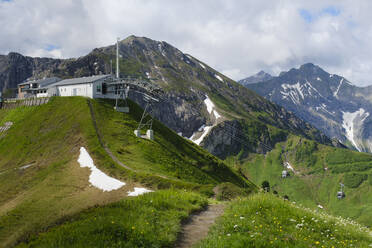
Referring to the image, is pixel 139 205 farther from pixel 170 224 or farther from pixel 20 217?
pixel 20 217

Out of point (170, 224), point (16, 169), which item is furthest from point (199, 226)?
point (16, 169)

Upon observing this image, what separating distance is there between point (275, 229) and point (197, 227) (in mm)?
3914

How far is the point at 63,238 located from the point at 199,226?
6575 millimetres

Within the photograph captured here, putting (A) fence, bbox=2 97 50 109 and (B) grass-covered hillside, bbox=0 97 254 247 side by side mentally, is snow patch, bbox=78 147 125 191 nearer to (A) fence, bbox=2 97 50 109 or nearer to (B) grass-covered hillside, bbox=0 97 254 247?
(B) grass-covered hillside, bbox=0 97 254 247

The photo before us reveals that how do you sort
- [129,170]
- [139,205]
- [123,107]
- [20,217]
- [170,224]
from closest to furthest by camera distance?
1. [170,224]
2. [139,205]
3. [20,217]
4. [129,170]
5. [123,107]

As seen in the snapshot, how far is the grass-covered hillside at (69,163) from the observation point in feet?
108

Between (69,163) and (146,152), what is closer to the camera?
(69,163)

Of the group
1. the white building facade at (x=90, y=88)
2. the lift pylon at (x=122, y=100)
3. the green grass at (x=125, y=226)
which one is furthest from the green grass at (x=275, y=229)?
the white building facade at (x=90, y=88)

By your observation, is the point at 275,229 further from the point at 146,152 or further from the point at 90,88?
the point at 90,88

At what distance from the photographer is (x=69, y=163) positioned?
52.0 metres

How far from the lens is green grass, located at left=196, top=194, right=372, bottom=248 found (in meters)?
11.7

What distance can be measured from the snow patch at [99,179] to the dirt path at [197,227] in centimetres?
2146

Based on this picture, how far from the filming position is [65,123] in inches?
2918

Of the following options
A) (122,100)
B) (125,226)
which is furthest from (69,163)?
(125,226)
